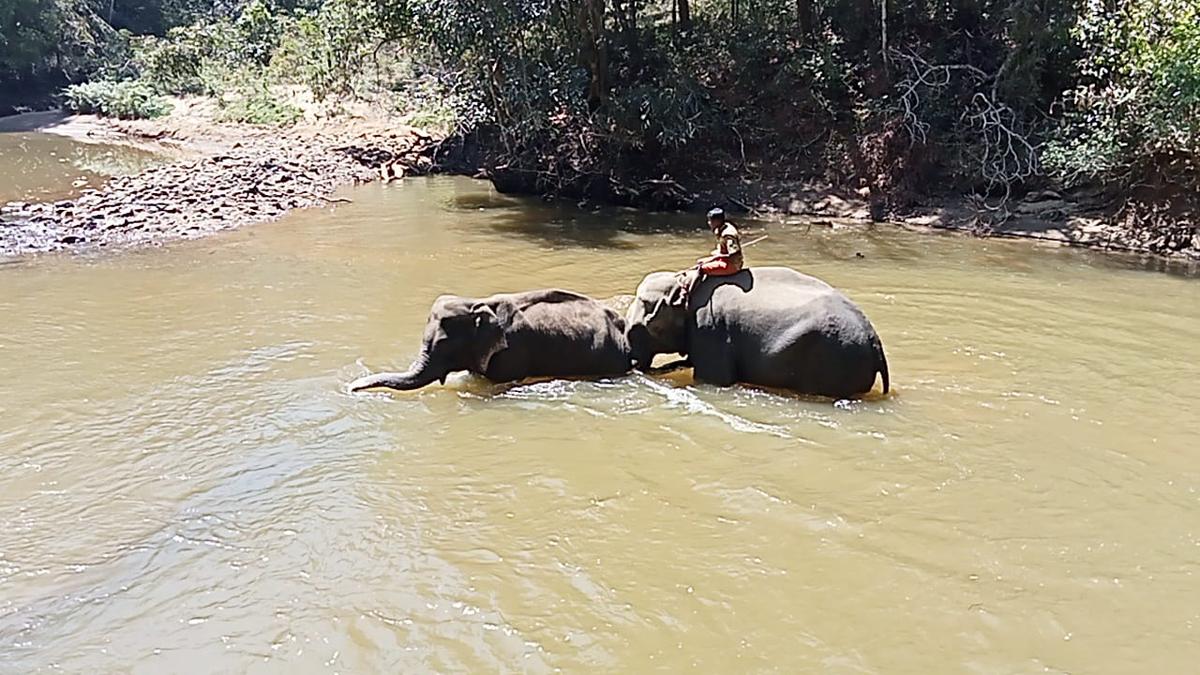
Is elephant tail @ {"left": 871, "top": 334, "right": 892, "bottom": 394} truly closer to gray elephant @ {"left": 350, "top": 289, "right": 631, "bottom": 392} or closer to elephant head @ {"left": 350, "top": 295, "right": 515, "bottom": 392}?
gray elephant @ {"left": 350, "top": 289, "right": 631, "bottom": 392}

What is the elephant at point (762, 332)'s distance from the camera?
8273 mm

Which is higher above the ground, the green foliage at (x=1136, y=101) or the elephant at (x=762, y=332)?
the green foliage at (x=1136, y=101)

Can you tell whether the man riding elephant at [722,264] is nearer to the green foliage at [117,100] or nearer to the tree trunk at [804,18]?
the tree trunk at [804,18]

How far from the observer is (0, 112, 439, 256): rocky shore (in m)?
16.1

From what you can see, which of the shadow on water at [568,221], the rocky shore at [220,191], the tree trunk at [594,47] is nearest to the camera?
the rocky shore at [220,191]

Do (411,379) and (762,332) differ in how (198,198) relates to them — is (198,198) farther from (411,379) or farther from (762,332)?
(762,332)

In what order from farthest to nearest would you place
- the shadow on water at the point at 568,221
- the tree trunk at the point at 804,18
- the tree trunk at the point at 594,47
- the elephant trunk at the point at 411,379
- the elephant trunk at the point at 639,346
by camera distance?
the tree trunk at the point at 804,18 → the tree trunk at the point at 594,47 → the shadow on water at the point at 568,221 → the elephant trunk at the point at 639,346 → the elephant trunk at the point at 411,379

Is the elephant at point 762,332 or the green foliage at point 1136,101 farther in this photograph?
the green foliage at point 1136,101

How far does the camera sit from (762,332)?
28.0 ft

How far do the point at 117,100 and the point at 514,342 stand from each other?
36.4 metres

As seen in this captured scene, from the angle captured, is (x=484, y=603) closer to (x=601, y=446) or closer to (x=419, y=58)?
(x=601, y=446)

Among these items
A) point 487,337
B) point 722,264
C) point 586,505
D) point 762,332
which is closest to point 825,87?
point 722,264

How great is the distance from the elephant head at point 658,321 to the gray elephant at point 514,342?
15 cm

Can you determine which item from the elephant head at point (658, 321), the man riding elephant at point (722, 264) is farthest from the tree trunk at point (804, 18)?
the elephant head at point (658, 321)
